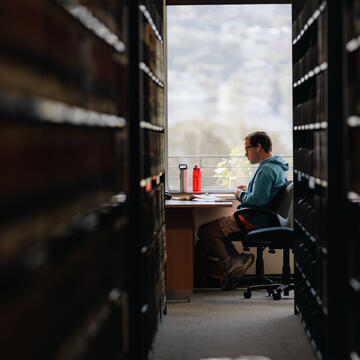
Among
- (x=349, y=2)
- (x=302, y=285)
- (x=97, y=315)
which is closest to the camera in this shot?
(x=97, y=315)

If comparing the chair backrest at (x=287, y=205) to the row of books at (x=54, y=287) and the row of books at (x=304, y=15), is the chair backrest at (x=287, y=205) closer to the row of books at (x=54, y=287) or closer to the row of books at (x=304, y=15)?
the row of books at (x=304, y=15)

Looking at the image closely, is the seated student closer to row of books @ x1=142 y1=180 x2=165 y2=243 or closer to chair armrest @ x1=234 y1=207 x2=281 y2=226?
chair armrest @ x1=234 y1=207 x2=281 y2=226

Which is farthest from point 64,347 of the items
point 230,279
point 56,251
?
point 230,279

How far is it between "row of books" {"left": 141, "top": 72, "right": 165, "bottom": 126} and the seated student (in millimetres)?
1109

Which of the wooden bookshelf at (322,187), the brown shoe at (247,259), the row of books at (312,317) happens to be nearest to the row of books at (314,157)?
the wooden bookshelf at (322,187)

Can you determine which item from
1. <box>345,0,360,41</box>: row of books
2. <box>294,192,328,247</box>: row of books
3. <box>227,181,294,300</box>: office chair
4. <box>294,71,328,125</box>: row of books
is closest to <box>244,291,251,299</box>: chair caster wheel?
<box>227,181,294,300</box>: office chair

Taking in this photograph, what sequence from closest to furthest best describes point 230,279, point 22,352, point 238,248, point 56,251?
1. point 22,352
2. point 56,251
3. point 230,279
4. point 238,248

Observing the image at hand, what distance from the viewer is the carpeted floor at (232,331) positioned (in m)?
3.57

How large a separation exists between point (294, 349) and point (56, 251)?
2448 millimetres

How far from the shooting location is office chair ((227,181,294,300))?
15.8 ft

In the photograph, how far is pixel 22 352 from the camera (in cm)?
131

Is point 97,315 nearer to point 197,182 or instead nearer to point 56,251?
point 56,251

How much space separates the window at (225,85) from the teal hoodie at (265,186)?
0.96 meters

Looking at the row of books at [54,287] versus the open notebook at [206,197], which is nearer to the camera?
the row of books at [54,287]
